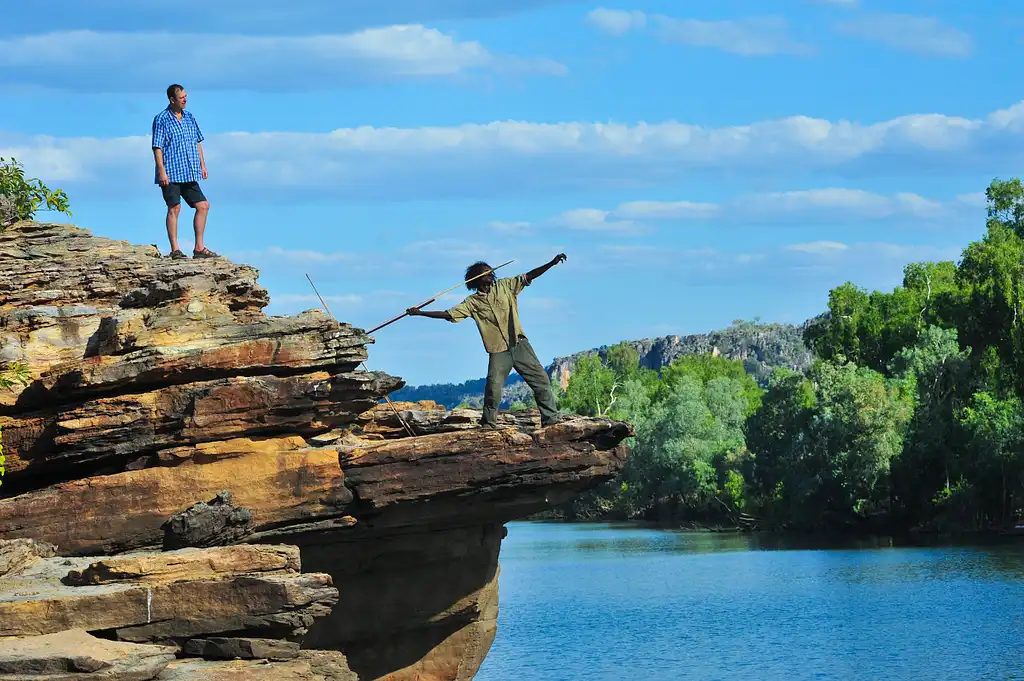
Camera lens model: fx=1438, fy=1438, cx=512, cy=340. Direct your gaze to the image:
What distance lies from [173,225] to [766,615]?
2789 centimetres

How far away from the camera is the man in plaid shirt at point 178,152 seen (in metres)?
20.2

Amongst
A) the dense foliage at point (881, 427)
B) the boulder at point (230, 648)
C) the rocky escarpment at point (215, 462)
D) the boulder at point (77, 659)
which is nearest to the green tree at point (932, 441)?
the dense foliage at point (881, 427)

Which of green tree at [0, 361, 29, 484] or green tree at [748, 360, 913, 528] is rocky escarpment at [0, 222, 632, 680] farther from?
green tree at [748, 360, 913, 528]

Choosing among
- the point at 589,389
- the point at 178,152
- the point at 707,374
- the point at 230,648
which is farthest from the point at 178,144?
the point at 707,374

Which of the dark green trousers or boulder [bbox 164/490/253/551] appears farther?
the dark green trousers

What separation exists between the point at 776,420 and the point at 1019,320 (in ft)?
55.9

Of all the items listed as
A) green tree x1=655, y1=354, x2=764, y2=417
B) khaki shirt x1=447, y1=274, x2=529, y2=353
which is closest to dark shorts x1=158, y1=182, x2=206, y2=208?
khaki shirt x1=447, y1=274, x2=529, y2=353

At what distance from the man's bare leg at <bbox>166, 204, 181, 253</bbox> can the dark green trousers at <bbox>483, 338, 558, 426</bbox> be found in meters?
4.98

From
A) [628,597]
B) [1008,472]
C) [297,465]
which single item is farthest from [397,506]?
[1008,472]

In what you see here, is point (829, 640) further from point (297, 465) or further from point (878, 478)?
point (878, 478)

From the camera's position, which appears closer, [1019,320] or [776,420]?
[1019,320]

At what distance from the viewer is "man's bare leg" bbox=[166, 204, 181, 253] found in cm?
2075

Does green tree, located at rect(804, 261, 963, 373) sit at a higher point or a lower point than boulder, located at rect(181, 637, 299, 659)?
higher

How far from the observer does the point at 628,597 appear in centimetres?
4941
